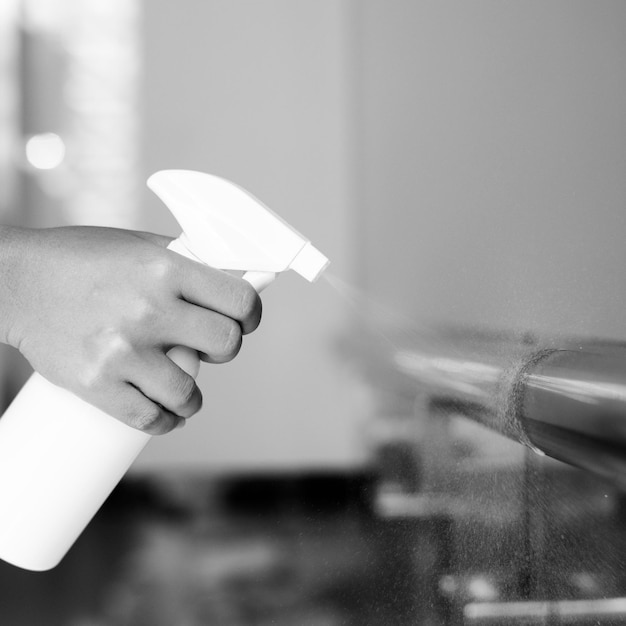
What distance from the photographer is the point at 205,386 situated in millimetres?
744

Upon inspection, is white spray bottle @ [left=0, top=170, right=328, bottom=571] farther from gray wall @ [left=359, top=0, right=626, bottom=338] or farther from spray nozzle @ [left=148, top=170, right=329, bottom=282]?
gray wall @ [left=359, top=0, right=626, bottom=338]

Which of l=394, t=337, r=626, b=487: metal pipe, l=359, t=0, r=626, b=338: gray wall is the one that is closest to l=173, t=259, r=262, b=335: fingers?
l=394, t=337, r=626, b=487: metal pipe

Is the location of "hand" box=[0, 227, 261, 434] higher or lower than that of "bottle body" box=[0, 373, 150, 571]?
higher

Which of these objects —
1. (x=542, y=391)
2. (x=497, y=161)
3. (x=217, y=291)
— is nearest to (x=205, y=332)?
(x=217, y=291)

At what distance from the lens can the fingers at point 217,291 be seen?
393 millimetres

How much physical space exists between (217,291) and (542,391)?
0.20 meters

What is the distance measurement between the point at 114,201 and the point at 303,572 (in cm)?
44

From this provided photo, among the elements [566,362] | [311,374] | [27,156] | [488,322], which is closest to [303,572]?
[311,374]

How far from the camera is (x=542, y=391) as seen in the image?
0.42 meters

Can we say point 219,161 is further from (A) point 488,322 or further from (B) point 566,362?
(B) point 566,362

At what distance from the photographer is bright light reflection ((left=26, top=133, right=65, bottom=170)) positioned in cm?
76

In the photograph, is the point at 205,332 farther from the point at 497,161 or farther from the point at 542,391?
the point at 497,161

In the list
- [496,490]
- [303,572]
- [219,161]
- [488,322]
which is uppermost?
[219,161]

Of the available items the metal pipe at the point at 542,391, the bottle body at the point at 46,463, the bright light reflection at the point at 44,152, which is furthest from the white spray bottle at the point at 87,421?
the bright light reflection at the point at 44,152
